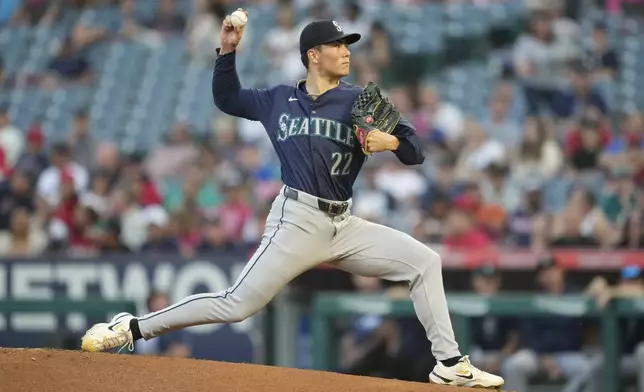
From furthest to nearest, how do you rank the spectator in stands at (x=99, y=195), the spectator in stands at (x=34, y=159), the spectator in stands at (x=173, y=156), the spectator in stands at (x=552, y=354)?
the spectator in stands at (x=34, y=159) < the spectator in stands at (x=173, y=156) < the spectator in stands at (x=99, y=195) < the spectator in stands at (x=552, y=354)

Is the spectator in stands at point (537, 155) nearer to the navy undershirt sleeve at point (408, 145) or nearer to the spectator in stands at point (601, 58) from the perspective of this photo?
the spectator in stands at point (601, 58)

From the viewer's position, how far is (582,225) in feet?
33.4

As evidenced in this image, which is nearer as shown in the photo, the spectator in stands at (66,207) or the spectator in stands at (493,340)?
the spectator in stands at (493,340)

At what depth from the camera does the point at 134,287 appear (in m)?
10.2

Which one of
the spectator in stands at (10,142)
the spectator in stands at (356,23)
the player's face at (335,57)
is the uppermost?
the spectator in stands at (356,23)

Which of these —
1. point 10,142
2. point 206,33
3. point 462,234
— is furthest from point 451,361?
point 206,33

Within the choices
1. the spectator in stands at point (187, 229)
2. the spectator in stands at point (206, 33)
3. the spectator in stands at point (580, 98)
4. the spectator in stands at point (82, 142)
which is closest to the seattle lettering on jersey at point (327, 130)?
the spectator in stands at point (187, 229)

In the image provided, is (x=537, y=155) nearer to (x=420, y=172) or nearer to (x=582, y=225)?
(x=420, y=172)

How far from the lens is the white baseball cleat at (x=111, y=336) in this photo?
20.3 ft

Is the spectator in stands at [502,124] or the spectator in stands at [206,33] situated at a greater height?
the spectator in stands at [206,33]

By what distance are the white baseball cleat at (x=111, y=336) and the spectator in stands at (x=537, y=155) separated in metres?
5.79

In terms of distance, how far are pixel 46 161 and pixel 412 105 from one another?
3859 millimetres

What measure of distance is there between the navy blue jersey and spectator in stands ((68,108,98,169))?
24.7ft

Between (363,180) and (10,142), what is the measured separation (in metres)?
4.23
